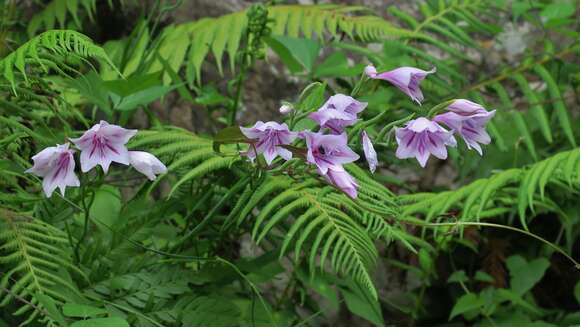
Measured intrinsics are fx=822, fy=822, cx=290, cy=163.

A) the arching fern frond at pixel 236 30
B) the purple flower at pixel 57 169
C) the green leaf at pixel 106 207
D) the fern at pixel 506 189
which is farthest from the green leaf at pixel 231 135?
the arching fern frond at pixel 236 30

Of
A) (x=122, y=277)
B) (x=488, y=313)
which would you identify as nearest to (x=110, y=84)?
(x=122, y=277)

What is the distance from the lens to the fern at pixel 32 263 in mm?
1327

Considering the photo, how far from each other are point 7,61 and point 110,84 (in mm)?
304

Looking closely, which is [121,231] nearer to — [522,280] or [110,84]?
[110,84]

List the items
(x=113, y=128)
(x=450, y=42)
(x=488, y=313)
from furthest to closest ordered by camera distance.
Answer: (x=450, y=42) < (x=488, y=313) < (x=113, y=128)

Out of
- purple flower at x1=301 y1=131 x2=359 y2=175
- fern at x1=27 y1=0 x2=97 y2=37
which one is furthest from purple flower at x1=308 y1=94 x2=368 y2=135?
fern at x1=27 y1=0 x2=97 y2=37

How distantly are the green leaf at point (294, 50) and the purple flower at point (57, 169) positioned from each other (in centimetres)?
71

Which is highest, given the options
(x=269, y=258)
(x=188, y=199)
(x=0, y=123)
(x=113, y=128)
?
(x=113, y=128)

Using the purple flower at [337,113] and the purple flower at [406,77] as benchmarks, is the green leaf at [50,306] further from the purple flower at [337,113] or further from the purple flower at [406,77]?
the purple flower at [406,77]

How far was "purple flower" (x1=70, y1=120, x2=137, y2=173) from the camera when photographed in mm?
1161

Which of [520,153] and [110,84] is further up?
[110,84]

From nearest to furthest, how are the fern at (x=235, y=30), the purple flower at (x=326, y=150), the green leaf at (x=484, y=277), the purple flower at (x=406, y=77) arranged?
the purple flower at (x=326, y=150) < the purple flower at (x=406, y=77) < the green leaf at (x=484, y=277) < the fern at (x=235, y=30)

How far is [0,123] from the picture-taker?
155cm

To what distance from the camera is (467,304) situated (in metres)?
2.04
